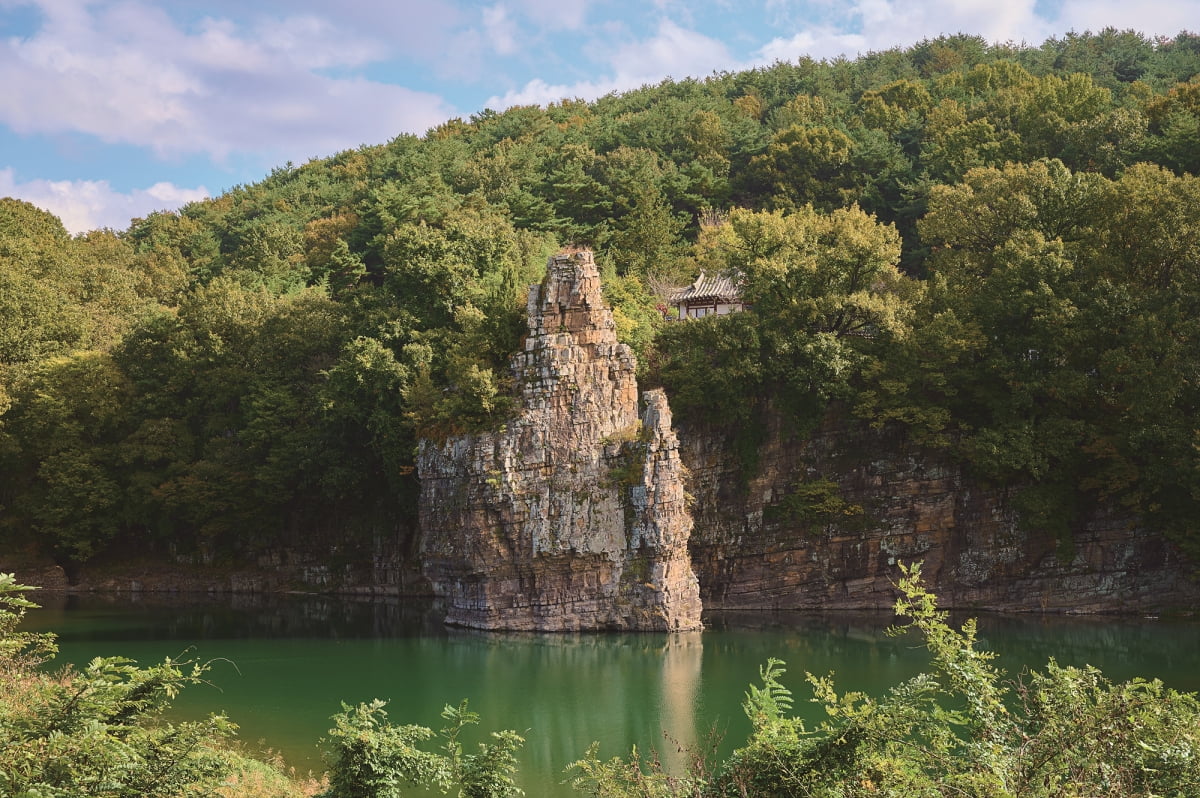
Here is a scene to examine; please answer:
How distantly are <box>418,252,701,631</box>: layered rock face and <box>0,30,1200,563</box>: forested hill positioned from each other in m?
1.58

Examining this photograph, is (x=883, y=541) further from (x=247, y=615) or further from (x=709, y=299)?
(x=247, y=615)

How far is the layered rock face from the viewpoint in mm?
33875

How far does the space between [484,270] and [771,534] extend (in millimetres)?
13900

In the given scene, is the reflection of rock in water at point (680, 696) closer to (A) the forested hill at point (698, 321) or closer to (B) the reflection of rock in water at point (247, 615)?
(B) the reflection of rock in water at point (247, 615)

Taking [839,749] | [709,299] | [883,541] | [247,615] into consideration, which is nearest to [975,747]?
[839,749]

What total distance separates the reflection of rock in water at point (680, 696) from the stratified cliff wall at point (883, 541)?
510cm

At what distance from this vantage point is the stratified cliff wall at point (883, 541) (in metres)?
35.5

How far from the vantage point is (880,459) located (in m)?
37.4

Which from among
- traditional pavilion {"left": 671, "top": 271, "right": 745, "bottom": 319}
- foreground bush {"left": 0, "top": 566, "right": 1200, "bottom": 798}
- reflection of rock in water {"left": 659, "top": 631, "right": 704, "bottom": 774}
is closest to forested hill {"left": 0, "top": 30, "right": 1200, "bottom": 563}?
traditional pavilion {"left": 671, "top": 271, "right": 745, "bottom": 319}

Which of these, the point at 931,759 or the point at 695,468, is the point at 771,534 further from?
the point at 931,759

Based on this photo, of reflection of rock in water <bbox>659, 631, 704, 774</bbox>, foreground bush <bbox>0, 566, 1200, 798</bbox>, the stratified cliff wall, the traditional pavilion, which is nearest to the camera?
foreground bush <bbox>0, 566, 1200, 798</bbox>

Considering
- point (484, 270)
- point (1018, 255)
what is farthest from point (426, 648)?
point (1018, 255)

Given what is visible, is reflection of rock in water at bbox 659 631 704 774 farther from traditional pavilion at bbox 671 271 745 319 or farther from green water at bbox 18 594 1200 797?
traditional pavilion at bbox 671 271 745 319

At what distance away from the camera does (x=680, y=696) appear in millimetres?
25578
